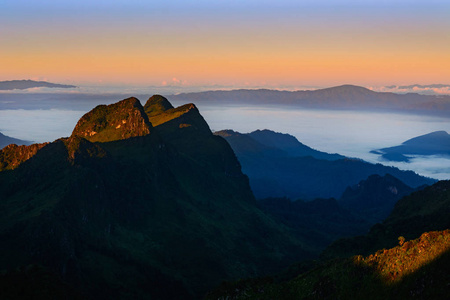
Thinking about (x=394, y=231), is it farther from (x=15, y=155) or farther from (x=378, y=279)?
(x=15, y=155)

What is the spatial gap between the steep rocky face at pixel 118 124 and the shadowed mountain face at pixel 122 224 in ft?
1.53

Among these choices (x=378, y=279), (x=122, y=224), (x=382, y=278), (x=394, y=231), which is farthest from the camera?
(x=122, y=224)

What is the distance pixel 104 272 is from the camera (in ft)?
395

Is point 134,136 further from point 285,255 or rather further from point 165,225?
point 285,255

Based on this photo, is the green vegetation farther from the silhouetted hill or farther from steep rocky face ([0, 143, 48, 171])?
steep rocky face ([0, 143, 48, 171])

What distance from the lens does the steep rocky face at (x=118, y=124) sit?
7254 inches

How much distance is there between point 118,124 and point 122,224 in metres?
52.5

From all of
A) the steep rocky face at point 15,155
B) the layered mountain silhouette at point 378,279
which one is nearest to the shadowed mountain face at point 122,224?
the steep rocky face at point 15,155

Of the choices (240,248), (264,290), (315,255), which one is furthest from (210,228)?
(264,290)

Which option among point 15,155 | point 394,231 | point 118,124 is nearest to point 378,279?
point 394,231

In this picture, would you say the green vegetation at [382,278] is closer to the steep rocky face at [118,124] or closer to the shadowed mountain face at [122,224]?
the shadowed mountain face at [122,224]

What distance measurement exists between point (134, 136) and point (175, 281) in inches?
2714

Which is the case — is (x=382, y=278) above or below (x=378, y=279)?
above

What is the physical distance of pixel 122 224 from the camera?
149750 millimetres
